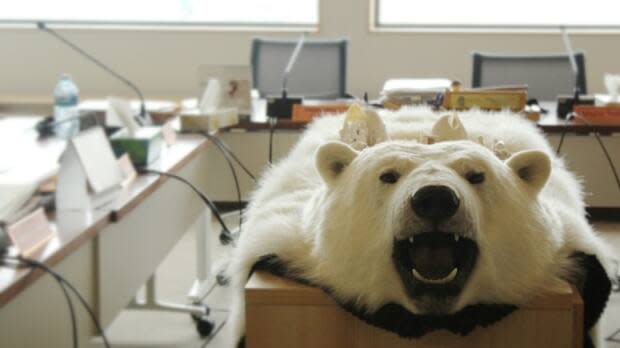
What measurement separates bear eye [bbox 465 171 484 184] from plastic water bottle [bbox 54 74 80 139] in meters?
2.17

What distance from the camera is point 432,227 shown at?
1.15m

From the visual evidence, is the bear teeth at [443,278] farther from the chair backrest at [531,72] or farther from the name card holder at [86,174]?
the chair backrest at [531,72]

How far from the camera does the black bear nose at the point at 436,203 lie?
1.14m

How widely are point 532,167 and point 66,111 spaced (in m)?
2.73

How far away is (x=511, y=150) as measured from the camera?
5.72 ft

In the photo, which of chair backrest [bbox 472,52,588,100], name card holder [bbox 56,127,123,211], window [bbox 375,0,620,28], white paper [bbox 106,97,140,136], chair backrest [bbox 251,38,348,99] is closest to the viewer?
name card holder [bbox 56,127,123,211]

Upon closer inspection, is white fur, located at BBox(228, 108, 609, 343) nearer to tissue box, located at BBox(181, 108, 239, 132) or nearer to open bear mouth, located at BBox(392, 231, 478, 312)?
open bear mouth, located at BBox(392, 231, 478, 312)

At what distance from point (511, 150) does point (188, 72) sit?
446cm

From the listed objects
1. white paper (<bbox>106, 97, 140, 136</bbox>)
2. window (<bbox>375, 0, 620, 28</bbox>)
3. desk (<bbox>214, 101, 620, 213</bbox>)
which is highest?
window (<bbox>375, 0, 620, 28</bbox>)

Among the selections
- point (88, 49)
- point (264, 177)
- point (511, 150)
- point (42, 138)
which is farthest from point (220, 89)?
point (88, 49)

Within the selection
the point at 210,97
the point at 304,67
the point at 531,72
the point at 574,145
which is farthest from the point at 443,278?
the point at 304,67

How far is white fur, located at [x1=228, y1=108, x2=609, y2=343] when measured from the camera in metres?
1.22

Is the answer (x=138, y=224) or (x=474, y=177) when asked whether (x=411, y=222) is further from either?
(x=138, y=224)

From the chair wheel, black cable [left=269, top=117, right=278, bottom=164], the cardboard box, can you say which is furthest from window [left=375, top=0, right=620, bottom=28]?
the cardboard box
